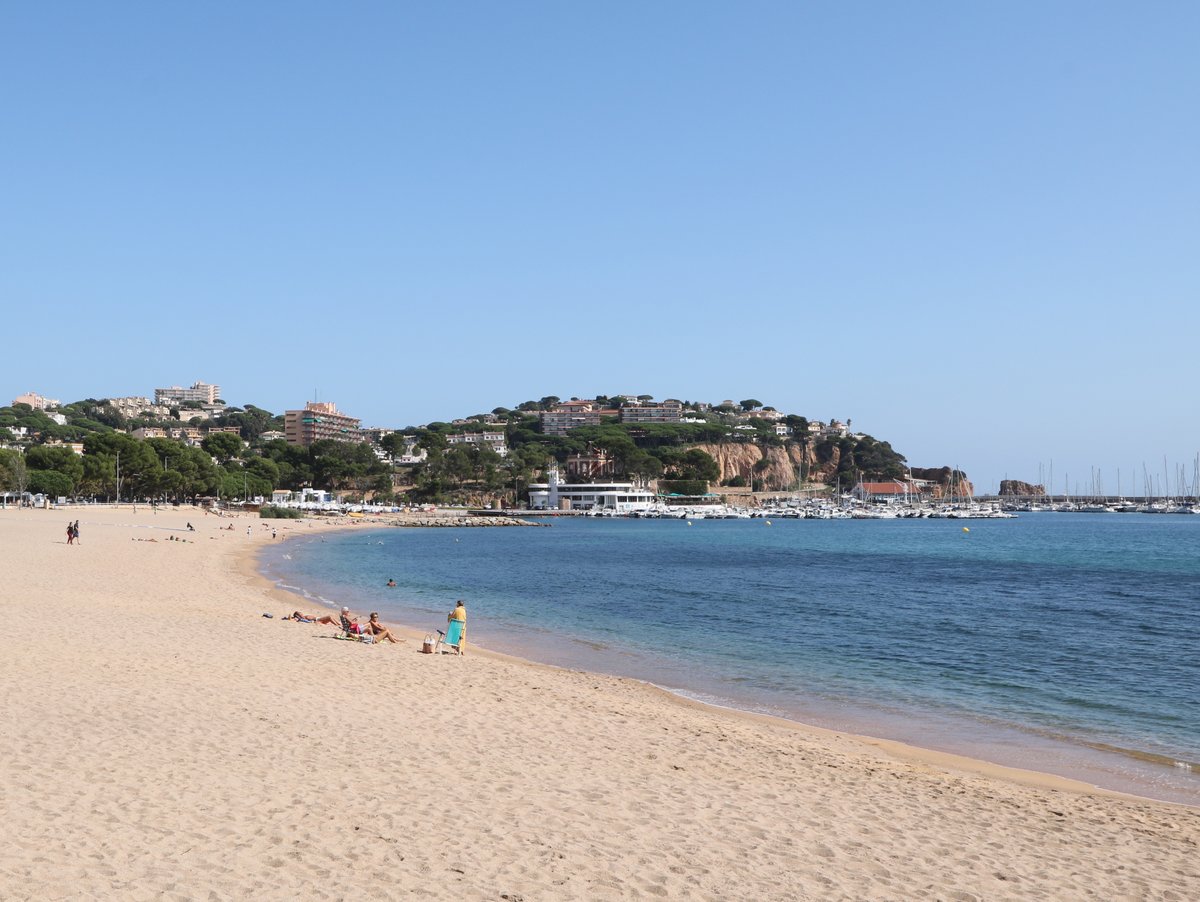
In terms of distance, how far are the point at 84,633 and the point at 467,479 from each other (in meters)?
142

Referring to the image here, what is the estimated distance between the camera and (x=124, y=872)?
6195 millimetres

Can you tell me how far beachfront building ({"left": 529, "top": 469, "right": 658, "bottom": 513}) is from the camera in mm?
154750

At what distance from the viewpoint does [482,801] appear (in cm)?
836

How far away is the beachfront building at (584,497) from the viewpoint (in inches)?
6093

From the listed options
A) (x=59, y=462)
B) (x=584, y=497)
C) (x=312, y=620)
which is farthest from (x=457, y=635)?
(x=584, y=497)

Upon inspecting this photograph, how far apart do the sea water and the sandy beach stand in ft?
7.22

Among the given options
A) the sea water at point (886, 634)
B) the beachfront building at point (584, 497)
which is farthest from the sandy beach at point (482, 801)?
the beachfront building at point (584, 497)

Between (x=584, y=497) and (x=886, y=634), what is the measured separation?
132710 millimetres

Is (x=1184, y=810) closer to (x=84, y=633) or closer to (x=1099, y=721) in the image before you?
(x=1099, y=721)

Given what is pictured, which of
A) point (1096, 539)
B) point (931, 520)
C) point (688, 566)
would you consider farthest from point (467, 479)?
point (688, 566)

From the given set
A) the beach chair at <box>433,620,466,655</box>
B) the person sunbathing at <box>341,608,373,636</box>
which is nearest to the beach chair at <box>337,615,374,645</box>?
the person sunbathing at <box>341,608,373,636</box>

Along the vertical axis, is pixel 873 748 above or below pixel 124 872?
below

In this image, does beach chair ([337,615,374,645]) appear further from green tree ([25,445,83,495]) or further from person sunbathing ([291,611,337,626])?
green tree ([25,445,83,495])

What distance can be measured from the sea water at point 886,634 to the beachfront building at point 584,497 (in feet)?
316
